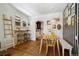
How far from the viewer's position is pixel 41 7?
97.7 inches

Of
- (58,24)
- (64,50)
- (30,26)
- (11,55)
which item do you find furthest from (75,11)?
(11,55)

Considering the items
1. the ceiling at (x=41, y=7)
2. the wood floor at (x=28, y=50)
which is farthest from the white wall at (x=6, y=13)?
the wood floor at (x=28, y=50)

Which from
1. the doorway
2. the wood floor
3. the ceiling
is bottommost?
the wood floor

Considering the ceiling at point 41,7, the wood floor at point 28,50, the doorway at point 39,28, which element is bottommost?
the wood floor at point 28,50

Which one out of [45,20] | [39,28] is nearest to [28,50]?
[39,28]

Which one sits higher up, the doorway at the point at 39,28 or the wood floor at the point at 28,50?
the doorway at the point at 39,28

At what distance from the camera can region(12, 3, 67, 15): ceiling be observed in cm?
246

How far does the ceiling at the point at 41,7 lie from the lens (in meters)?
2.46

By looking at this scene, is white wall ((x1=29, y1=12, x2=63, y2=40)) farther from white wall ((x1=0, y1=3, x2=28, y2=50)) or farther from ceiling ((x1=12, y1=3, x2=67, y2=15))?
white wall ((x1=0, y1=3, x2=28, y2=50))

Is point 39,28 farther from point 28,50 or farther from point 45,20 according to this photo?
point 28,50

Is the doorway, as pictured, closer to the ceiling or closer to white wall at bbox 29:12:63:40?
white wall at bbox 29:12:63:40

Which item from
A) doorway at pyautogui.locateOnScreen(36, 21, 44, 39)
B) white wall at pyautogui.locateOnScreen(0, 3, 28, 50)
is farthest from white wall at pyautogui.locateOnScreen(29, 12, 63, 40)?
white wall at pyautogui.locateOnScreen(0, 3, 28, 50)

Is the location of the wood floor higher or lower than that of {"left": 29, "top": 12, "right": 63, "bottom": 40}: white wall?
lower

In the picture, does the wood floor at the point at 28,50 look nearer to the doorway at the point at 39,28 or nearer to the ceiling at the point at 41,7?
the doorway at the point at 39,28
